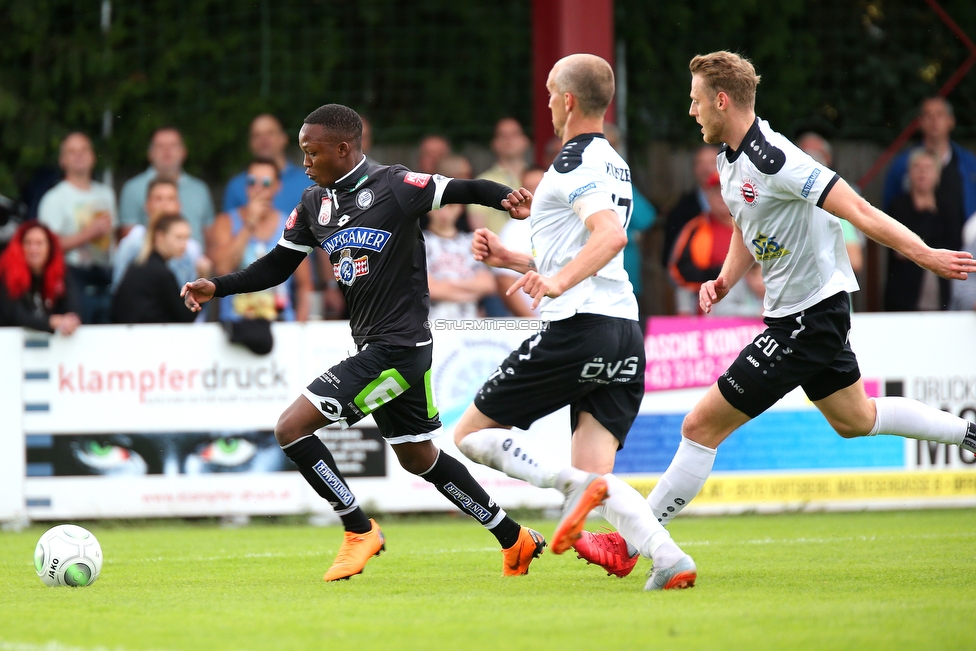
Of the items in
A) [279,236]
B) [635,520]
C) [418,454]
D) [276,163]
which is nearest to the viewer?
[635,520]

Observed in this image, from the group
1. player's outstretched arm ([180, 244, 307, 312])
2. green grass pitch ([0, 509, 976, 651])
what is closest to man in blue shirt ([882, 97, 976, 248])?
green grass pitch ([0, 509, 976, 651])

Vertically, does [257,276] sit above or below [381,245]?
below

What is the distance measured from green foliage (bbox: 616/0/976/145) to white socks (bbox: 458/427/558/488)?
27.6 feet

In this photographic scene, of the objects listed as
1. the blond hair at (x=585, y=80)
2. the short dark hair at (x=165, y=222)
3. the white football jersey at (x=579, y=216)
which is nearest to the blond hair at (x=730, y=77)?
the blond hair at (x=585, y=80)

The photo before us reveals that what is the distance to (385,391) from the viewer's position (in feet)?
18.9

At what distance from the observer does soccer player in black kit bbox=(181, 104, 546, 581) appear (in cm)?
574

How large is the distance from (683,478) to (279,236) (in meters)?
5.30

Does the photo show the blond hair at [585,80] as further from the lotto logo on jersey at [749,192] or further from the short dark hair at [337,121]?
the short dark hair at [337,121]

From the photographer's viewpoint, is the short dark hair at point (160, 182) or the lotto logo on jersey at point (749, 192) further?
the short dark hair at point (160, 182)

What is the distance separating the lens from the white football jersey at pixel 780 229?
17.5 feet

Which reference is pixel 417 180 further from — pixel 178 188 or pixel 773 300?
pixel 178 188

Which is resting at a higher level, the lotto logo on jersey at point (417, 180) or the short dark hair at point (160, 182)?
the lotto logo on jersey at point (417, 180)

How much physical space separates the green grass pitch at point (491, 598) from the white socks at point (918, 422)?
641 millimetres

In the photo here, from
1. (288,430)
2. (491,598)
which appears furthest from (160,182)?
(491,598)
